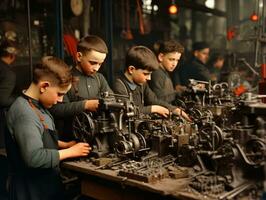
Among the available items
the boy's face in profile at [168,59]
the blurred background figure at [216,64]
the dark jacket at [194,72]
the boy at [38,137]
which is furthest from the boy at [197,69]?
the boy at [38,137]

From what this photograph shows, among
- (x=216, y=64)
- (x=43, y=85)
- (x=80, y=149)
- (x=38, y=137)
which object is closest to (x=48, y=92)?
(x=43, y=85)

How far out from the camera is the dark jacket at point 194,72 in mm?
4873

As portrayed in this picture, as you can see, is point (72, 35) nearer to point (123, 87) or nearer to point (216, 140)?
point (123, 87)

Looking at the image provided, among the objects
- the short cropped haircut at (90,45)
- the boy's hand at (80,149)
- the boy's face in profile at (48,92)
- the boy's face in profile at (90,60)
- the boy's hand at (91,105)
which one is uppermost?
the short cropped haircut at (90,45)

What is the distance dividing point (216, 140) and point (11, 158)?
1.12 m

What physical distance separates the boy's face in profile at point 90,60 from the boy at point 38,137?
53cm

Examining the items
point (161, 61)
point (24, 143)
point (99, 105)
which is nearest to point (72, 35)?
point (161, 61)

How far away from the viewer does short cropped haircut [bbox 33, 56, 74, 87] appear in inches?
83.0

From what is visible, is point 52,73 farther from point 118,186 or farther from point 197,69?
point 197,69

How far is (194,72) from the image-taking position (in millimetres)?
4922

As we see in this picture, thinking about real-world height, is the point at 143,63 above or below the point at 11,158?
above

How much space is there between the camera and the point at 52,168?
216cm

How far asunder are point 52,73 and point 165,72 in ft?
5.67

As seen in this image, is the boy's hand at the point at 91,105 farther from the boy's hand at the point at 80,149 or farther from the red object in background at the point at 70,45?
the red object in background at the point at 70,45
